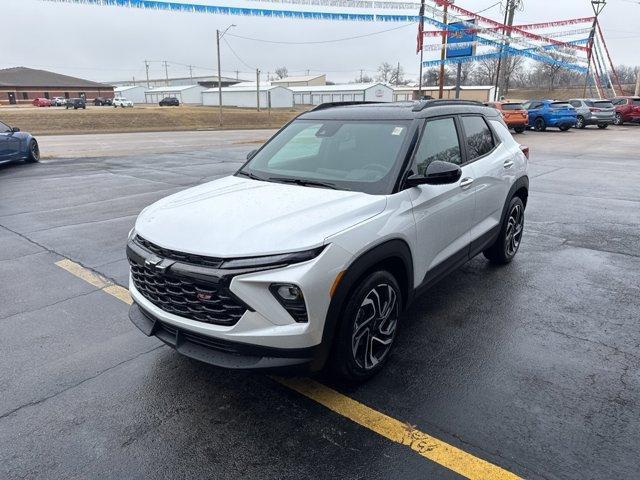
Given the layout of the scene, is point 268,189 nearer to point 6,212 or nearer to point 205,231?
point 205,231

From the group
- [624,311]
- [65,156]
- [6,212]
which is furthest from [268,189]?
[65,156]

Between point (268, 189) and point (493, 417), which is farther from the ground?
point (268, 189)

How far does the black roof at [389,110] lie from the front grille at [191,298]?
2152mm

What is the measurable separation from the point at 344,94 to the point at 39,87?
55851 mm

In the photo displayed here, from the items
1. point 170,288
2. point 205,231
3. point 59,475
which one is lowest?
point 59,475

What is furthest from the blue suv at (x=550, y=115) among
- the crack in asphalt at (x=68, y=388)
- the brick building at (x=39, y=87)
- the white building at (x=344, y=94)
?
the brick building at (x=39, y=87)

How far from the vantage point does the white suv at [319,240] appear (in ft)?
8.57

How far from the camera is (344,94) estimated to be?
83.1m

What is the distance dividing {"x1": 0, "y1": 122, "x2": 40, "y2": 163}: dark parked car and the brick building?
83.9 meters

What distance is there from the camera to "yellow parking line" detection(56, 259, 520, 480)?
2449 millimetres

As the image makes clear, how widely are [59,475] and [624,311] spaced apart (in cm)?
454

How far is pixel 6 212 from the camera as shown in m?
8.13

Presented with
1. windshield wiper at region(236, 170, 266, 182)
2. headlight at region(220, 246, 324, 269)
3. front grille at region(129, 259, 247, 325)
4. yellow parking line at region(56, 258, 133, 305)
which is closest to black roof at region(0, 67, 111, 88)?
Answer: yellow parking line at region(56, 258, 133, 305)

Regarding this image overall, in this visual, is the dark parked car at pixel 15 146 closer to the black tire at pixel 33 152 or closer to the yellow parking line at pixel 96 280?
the black tire at pixel 33 152
